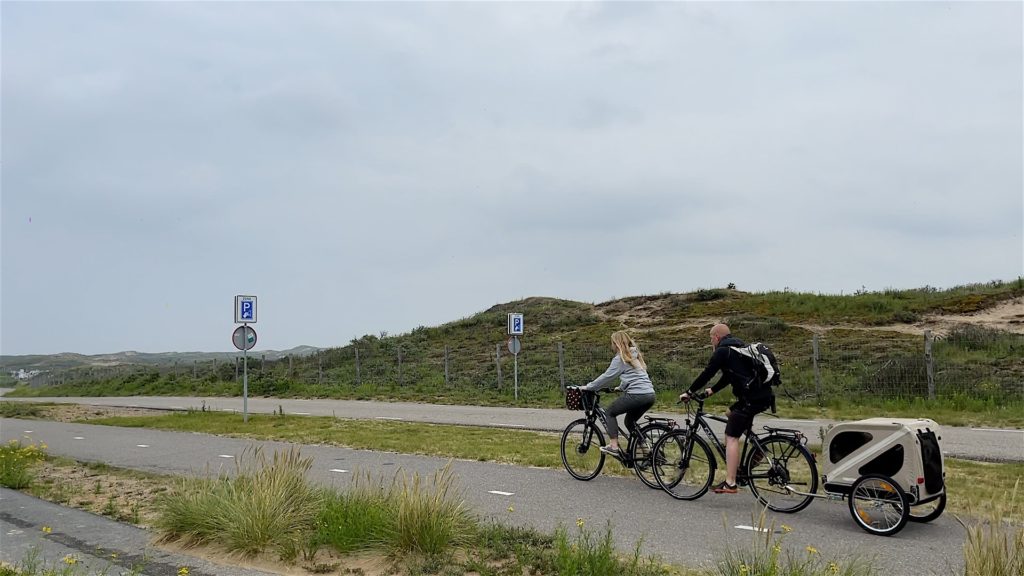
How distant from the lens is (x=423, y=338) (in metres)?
50.2

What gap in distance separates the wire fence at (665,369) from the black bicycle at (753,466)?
11128 mm

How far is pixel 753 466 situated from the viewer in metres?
7.96

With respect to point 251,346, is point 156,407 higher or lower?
lower

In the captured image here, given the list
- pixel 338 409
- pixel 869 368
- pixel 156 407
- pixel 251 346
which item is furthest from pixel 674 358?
pixel 156 407

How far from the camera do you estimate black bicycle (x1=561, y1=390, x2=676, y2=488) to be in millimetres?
8852

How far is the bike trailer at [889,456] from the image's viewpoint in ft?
21.9

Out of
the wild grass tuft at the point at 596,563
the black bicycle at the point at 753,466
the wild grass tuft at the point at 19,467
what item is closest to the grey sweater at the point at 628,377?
the black bicycle at the point at 753,466

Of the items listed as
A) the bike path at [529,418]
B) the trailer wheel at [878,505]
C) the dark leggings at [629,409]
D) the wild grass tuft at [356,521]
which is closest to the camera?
the wild grass tuft at [356,521]

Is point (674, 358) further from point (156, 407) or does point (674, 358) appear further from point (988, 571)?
point (988, 571)

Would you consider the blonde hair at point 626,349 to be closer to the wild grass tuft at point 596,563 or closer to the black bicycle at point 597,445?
the black bicycle at point 597,445

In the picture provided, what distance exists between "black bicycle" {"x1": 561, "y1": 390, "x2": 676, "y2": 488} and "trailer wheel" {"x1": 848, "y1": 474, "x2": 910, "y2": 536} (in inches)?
87.2

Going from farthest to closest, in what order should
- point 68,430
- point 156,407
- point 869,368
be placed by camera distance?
point 156,407 < point 869,368 < point 68,430

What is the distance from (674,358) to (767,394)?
22.7 metres

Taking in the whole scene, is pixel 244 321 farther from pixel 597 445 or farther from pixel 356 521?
pixel 356 521
